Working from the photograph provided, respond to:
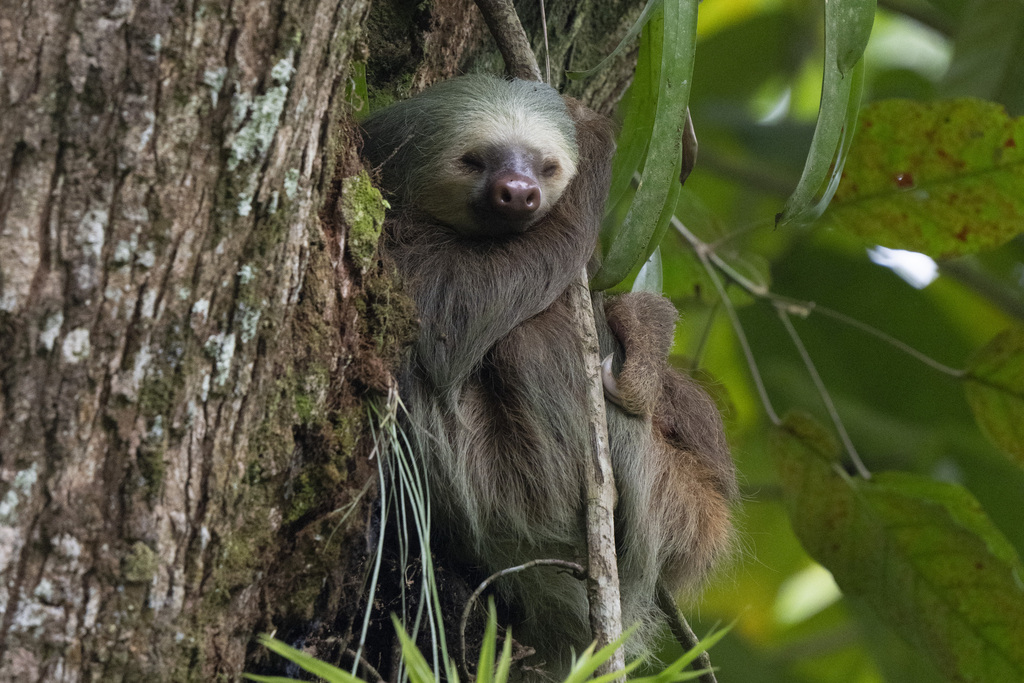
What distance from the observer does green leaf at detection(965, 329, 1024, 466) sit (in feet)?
13.0

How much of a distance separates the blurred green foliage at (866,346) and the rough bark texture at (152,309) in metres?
1.88

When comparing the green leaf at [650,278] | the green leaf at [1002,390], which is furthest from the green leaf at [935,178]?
the green leaf at [650,278]

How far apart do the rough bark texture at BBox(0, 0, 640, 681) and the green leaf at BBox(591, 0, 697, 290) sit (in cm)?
99

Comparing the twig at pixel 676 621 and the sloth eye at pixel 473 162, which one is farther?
the sloth eye at pixel 473 162

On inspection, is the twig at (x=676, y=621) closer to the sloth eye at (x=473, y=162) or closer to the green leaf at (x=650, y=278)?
the green leaf at (x=650, y=278)

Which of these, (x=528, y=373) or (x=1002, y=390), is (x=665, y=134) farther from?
(x=1002, y=390)

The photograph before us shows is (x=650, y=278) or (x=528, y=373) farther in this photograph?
(x=650, y=278)

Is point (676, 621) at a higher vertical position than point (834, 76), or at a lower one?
lower

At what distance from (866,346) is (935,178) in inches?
71.0

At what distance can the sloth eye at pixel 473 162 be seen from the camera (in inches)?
133

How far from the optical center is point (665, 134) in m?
2.63

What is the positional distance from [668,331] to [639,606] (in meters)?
1.00

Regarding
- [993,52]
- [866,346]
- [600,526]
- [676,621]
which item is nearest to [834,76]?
[600,526]

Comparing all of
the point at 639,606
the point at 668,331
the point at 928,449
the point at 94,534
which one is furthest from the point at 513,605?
the point at 928,449
